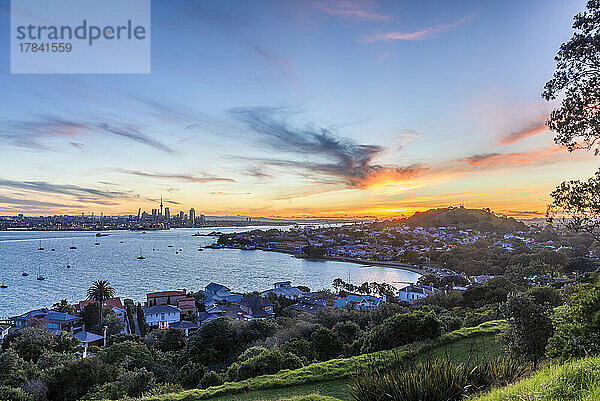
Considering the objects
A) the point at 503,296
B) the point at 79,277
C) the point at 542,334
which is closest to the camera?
the point at 542,334

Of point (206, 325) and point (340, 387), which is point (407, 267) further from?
point (340, 387)

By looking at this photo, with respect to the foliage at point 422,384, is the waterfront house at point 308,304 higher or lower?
lower

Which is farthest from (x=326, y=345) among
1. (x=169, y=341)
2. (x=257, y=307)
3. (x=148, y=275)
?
(x=148, y=275)

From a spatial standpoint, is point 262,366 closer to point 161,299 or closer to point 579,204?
point 579,204

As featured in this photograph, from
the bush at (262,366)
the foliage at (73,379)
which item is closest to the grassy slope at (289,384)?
the bush at (262,366)

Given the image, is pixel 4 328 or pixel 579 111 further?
pixel 4 328

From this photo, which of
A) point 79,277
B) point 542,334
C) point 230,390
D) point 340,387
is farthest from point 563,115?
point 79,277

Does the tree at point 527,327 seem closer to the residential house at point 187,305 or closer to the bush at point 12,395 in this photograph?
the bush at point 12,395
